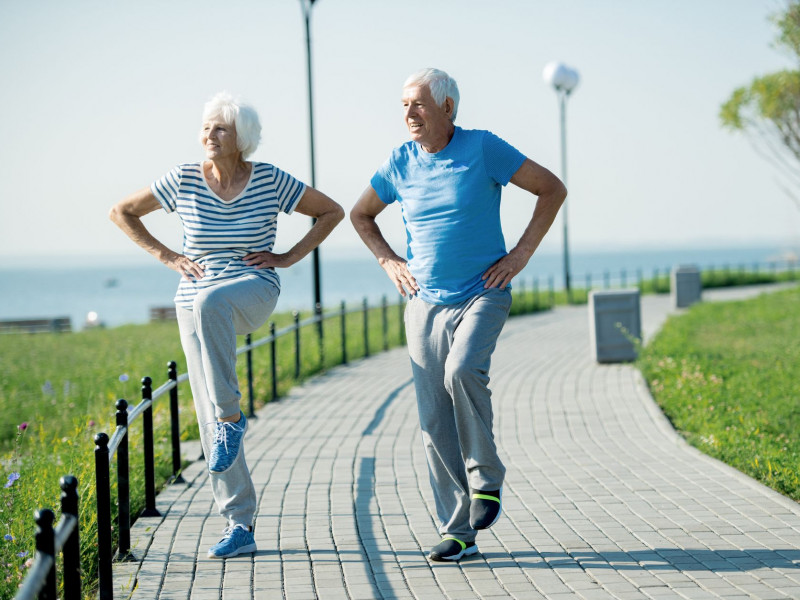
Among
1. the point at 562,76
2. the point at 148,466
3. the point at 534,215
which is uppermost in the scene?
the point at 562,76

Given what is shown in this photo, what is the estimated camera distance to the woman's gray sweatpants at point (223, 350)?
471 centimetres

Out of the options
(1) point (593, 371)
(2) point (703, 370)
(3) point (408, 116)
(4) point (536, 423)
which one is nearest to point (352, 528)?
(3) point (408, 116)

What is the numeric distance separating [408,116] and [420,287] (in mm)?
785

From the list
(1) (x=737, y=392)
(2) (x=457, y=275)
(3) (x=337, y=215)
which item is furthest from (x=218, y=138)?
(1) (x=737, y=392)

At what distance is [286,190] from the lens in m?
4.95

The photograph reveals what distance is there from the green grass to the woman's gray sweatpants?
310cm

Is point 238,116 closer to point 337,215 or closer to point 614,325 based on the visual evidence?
point 337,215

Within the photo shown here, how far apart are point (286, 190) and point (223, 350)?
0.80 metres

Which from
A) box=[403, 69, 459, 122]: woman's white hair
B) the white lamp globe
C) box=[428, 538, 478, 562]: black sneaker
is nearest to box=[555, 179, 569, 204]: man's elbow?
box=[403, 69, 459, 122]: woman's white hair

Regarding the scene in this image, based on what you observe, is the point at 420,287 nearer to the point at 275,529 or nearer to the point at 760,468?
the point at 275,529

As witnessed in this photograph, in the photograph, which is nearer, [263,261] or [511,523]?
[263,261]

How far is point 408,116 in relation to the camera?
4711 millimetres

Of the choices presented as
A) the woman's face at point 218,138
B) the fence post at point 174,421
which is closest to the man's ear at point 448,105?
the woman's face at point 218,138

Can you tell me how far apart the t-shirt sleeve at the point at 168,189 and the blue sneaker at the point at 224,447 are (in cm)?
104
